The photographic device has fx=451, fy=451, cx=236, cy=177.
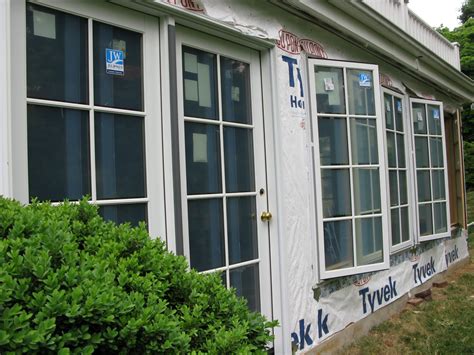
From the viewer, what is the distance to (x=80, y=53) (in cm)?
242

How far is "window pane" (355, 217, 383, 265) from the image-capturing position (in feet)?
13.5

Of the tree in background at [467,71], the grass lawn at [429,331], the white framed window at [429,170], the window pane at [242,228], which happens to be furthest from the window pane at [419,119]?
the tree in background at [467,71]

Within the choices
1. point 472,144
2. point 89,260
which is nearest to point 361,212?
point 89,260

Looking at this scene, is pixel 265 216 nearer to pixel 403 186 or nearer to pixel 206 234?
pixel 206 234

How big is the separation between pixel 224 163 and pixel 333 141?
4.30 ft

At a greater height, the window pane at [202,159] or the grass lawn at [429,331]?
the window pane at [202,159]

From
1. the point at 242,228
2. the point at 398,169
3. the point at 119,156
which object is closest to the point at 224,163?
the point at 242,228

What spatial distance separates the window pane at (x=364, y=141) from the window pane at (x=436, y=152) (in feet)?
8.10

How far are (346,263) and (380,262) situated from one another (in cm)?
42

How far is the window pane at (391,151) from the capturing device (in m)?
5.27

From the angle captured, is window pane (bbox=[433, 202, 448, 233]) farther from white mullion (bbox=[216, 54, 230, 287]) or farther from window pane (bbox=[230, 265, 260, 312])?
white mullion (bbox=[216, 54, 230, 287])

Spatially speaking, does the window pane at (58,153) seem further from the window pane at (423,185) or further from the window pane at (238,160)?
the window pane at (423,185)

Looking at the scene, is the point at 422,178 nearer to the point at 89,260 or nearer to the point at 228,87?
the point at 228,87

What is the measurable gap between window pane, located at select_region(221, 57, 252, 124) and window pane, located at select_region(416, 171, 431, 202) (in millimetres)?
3481
